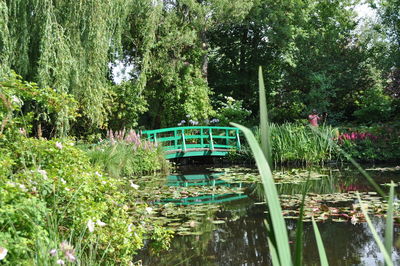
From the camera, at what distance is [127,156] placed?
344 inches

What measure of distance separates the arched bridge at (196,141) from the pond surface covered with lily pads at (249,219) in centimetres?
362

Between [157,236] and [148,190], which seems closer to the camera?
[157,236]

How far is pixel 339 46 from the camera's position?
15781 mm

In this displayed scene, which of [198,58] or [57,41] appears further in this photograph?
[198,58]

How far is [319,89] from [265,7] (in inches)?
139

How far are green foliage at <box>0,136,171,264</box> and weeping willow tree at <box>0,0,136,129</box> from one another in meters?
4.16

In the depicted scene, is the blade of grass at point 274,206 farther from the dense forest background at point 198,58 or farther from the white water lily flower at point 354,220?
the dense forest background at point 198,58

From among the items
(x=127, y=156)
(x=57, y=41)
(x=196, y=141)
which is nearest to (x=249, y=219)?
(x=127, y=156)

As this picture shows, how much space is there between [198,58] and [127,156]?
21.4ft

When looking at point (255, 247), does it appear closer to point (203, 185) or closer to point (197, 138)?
point (203, 185)

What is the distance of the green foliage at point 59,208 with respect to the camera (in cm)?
174

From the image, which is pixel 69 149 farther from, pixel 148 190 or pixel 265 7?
pixel 265 7

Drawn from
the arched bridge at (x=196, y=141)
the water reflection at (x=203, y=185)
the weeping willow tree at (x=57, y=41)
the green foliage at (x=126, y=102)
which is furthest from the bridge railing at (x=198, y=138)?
the weeping willow tree at (x=57, y=41)

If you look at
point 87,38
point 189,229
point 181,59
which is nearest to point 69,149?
point 189,229
